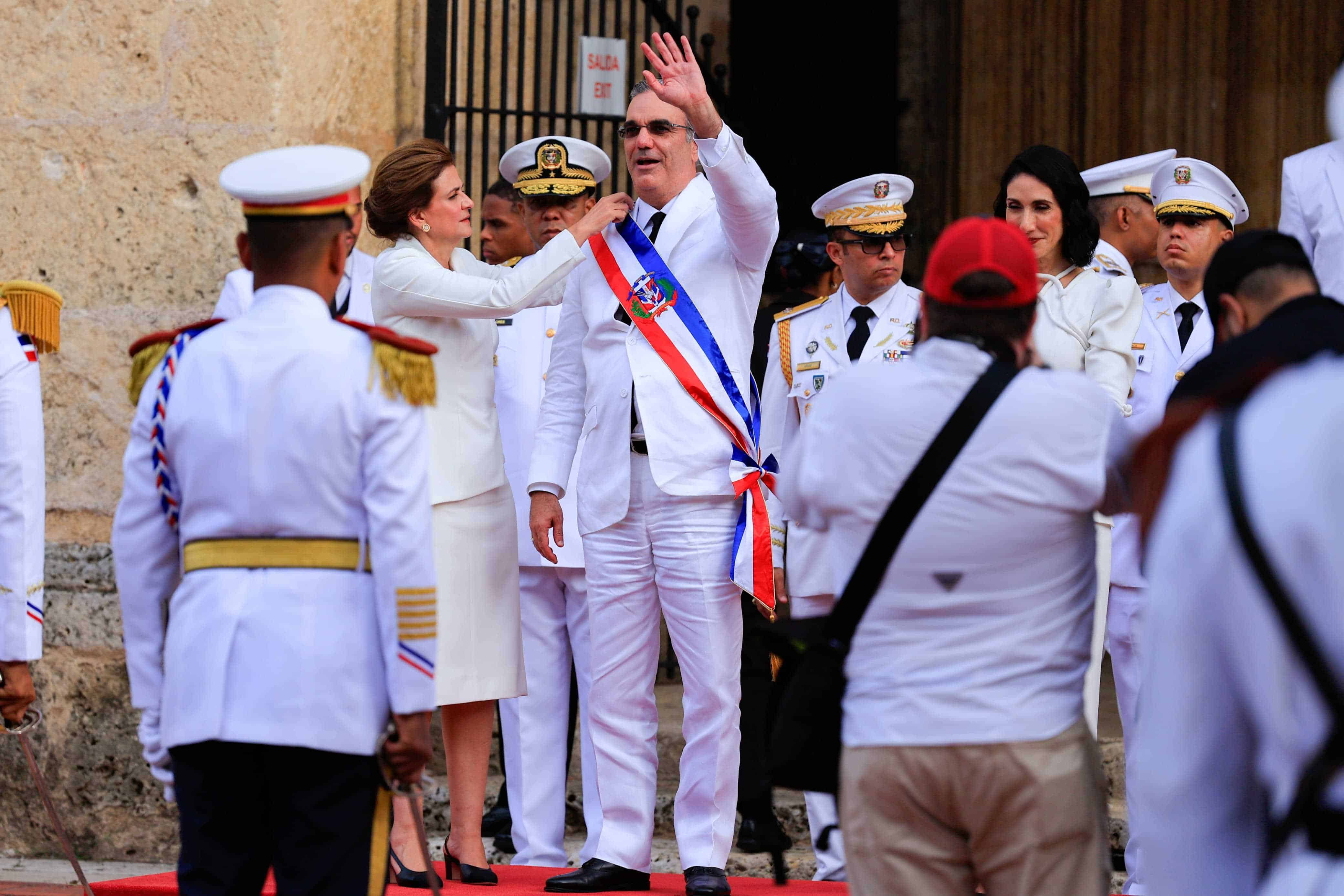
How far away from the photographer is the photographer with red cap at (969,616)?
2.60 metres

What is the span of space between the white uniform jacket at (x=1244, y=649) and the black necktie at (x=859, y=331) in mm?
3580

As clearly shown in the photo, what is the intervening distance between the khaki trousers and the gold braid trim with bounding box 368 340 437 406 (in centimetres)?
95

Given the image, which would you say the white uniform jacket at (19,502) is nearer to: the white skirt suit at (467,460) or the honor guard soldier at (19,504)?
the honor guard soldier at (19,504)

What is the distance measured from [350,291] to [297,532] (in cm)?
253

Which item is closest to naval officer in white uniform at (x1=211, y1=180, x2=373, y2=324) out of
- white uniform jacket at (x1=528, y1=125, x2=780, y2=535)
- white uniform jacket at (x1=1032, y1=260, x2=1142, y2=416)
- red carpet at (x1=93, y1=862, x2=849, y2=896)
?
white uniform jacket at (x1=528, y1=125, x2=780, y2=535)

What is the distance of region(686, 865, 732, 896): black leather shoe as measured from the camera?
14.2 ft

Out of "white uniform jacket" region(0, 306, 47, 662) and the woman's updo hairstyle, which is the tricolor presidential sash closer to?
the woman's updo hairstyle

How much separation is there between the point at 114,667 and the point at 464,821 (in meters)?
1.95

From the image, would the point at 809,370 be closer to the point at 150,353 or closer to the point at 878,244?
the point at 878,244

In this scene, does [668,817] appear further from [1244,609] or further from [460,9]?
[1244,609]

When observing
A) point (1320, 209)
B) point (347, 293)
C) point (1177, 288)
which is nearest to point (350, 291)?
point (347, 293)

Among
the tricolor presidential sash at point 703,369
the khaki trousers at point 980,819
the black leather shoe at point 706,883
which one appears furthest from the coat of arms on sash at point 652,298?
the khaki trousers at point 980,819

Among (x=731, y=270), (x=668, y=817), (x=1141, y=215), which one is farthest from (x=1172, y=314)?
(x=668, y=817)

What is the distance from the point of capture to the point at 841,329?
541 cm
